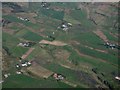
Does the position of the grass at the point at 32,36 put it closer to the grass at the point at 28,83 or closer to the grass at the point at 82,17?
the grass at the point at 82,17

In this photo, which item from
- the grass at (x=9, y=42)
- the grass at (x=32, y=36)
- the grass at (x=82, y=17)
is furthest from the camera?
the grass at (x=82, y=17)

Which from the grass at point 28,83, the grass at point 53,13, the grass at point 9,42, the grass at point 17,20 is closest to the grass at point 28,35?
the grass at point 9,42

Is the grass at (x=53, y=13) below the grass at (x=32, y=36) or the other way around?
the other way around

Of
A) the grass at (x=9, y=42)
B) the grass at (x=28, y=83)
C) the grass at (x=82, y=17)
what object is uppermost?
the grass at (x=82, y=17)

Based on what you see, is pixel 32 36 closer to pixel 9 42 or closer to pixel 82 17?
pixel 9 42

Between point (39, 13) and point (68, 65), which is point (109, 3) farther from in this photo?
point (68, 65)

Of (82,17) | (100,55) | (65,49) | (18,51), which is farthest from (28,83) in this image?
(82,17)

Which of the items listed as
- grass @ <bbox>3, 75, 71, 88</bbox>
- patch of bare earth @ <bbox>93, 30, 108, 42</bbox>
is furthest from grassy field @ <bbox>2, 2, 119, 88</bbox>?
patch of bare earth @ <bbox>93, 30, 108, 42</bbox>

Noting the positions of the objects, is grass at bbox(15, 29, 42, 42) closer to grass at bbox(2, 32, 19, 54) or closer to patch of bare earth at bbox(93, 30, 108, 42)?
grass at bbox(2, 32, 19, 54)

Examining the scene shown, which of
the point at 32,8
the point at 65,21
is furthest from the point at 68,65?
the point at 32,8

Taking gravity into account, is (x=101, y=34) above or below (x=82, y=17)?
below

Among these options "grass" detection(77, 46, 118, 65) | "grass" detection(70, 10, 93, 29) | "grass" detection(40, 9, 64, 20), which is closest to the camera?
"grass" detection(77, 46, 118, 65)
